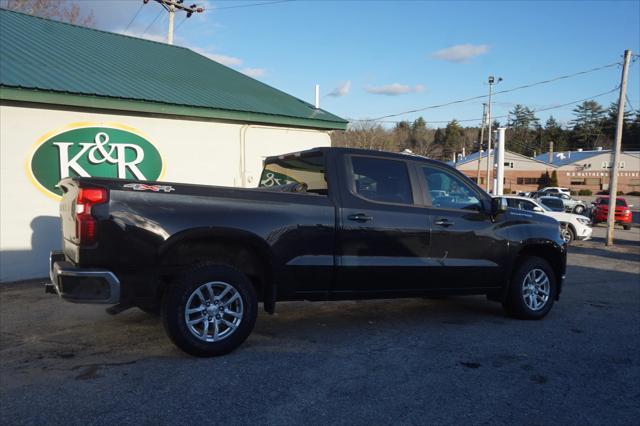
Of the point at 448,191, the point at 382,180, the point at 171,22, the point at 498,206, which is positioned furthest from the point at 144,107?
the point at 171,22

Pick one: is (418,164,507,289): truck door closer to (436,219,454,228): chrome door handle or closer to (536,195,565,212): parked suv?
(436,219,454,228): chrome door handle

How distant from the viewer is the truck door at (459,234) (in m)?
5.75

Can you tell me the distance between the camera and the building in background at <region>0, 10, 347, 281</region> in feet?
27.2

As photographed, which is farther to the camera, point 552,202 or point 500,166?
point 500,166

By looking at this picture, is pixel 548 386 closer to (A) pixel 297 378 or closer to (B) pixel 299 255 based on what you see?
(A) pixel 297 378

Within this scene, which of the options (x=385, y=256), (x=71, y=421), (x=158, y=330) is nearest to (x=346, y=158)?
(x=385, y=256)

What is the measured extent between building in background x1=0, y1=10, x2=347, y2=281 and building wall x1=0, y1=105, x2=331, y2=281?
0.02 meters

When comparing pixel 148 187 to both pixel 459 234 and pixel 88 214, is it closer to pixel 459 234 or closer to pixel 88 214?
pixel 88 214

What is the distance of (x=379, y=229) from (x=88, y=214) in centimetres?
280

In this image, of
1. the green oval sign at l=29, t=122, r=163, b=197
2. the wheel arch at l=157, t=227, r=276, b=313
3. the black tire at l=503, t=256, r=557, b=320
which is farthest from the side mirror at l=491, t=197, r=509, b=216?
the green oval sign at l=29, t=122, r=163, b=197

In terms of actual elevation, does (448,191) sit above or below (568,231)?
above

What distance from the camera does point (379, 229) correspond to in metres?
5.34

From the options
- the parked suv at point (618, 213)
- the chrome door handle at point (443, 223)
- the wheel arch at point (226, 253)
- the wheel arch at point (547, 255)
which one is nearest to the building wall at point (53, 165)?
the wheel arch at point (226, 253)

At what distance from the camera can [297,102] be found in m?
13.4
